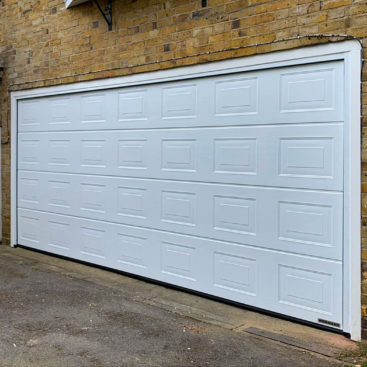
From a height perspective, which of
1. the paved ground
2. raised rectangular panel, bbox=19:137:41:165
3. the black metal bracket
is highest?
the black metal bracket

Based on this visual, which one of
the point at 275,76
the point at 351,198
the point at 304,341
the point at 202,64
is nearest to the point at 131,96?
the point at 202,64

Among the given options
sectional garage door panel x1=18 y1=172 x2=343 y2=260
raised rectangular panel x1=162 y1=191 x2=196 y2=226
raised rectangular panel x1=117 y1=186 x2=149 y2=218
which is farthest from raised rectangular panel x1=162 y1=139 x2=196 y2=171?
raised rectangular panel x1=117 y1=186 x2=149 y2=218

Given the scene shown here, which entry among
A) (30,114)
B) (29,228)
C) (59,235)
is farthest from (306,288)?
(30,114)

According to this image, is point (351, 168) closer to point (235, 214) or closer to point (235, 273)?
point (235, 214)

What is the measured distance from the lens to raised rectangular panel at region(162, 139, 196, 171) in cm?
580

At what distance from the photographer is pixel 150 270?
248 inches

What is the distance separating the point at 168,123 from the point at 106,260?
223cm

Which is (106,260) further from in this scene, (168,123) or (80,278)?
(168,123)

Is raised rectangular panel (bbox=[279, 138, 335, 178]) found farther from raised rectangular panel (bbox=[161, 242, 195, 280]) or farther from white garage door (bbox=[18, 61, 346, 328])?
raised rectangular panel (bbox=[161, 242, 195, 280])

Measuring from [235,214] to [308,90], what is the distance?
1539 millimetres

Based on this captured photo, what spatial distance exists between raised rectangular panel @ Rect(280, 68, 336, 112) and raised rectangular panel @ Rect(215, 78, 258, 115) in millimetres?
349

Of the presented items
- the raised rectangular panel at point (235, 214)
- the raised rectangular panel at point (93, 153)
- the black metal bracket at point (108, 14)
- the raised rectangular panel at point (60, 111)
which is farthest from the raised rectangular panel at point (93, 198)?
the black metal bracket at point (108, 14)

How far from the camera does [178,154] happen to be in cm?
593

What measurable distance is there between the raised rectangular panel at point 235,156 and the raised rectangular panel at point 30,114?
147 inches
